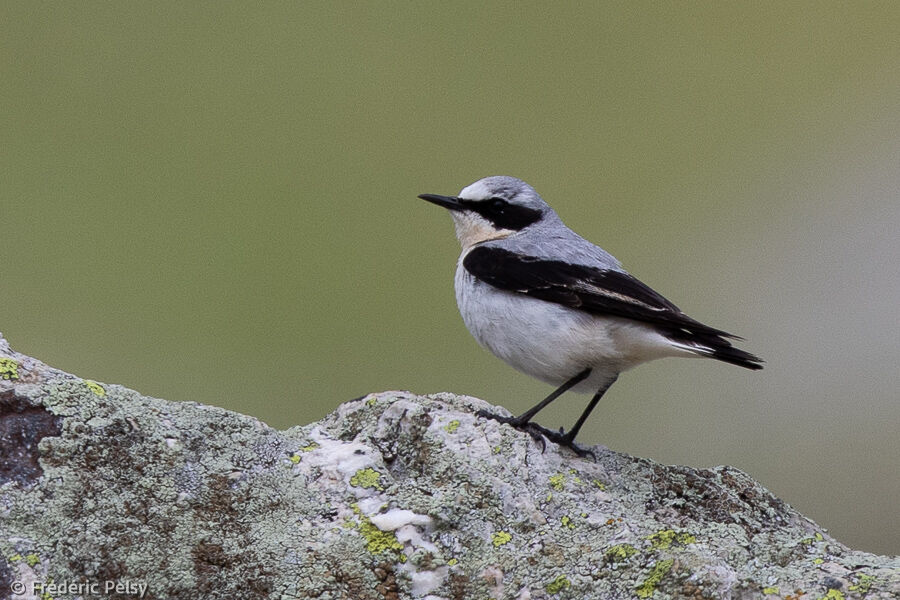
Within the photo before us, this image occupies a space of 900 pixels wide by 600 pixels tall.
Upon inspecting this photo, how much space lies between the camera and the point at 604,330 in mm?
5379

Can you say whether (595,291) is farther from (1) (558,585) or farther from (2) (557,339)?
(1) (558,585)

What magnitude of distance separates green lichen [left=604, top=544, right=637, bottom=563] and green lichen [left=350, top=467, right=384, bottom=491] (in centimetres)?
97

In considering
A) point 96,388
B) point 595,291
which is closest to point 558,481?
point 595,291

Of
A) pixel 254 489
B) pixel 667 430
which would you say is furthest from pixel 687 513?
pixel 667 430

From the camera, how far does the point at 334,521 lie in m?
3.97

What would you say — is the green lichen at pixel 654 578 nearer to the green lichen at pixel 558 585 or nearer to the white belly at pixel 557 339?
the green lichen at pixel 558 585

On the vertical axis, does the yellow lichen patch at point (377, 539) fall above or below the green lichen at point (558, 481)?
below

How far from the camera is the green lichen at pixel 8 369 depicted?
3.89m

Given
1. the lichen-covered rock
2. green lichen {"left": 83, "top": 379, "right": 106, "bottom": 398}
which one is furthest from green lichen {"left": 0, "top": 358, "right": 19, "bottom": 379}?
green lichen {"left": 83, "top": 379, "right": 106, "bottom": 398}

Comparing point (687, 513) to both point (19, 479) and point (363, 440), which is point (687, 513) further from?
point (19, 479)

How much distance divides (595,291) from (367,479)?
1.82 meters

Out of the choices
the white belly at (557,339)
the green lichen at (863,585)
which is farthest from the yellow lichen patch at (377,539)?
the white belly at (557,339)

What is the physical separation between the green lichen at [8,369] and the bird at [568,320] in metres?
2.13

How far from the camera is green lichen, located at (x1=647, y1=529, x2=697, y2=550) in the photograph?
387cm
